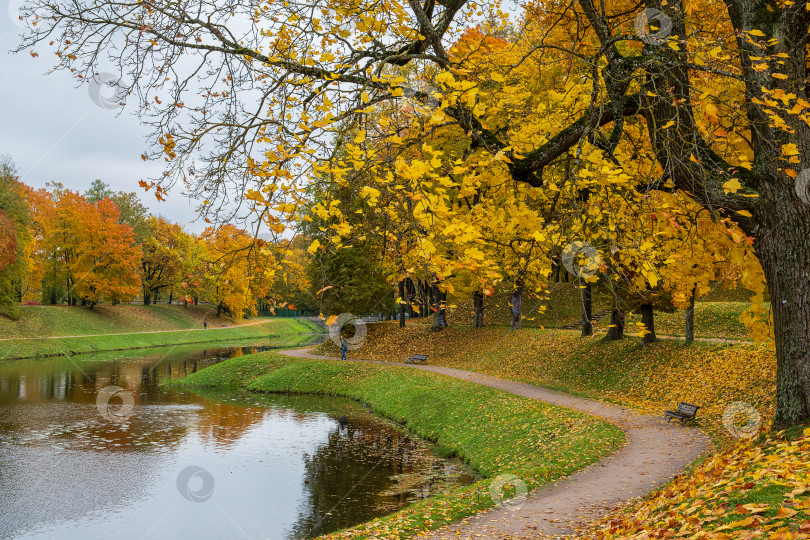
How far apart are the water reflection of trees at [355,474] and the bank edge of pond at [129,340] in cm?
2673

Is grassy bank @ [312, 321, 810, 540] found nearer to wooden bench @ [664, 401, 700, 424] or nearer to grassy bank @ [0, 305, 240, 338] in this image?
wooden bench @ [664, 401, 700, 424]

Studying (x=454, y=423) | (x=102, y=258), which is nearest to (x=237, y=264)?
(x=454, y=423)

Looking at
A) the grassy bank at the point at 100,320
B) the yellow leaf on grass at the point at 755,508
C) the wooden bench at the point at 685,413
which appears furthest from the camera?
the grassy bank at the point at 100,320

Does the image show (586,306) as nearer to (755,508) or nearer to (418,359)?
(418,359)

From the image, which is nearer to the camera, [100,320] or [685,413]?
[685,413]

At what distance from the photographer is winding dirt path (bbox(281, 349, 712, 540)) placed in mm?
7594

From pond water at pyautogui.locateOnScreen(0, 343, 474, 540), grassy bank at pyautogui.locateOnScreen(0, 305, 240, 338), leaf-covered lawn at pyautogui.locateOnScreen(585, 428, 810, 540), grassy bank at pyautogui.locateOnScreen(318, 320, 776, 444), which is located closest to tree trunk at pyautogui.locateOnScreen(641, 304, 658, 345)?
grassy bank at pyautogui.locateOnScreen(318, 320, 776, 444)
